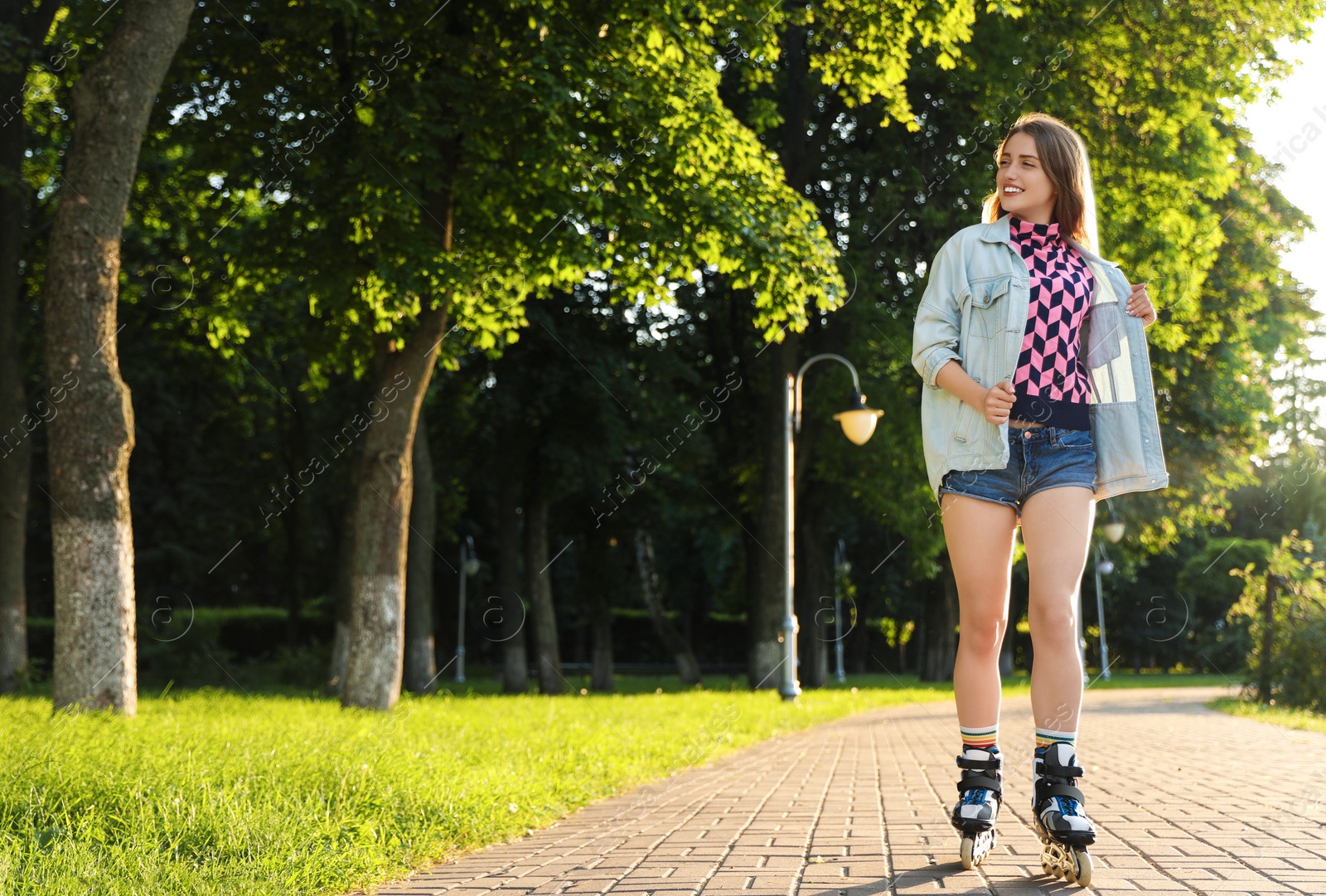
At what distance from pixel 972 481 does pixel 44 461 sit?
28.7m

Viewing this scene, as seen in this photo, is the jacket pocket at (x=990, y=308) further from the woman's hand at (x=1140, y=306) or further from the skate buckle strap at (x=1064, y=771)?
the skate buckle strap at (x=1064, y=771)

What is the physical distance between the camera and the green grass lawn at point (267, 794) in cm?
375

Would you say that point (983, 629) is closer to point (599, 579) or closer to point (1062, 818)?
point (1062, 818)

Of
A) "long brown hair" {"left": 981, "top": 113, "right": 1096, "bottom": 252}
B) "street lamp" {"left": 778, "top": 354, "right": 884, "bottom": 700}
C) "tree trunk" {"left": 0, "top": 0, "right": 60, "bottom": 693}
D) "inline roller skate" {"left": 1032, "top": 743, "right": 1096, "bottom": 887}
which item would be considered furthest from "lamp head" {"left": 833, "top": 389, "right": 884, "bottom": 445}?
"inline roller skate" {"left": 1032, "top": 743, "right": 1096, "bottom": 887}

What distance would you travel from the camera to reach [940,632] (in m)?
33.0

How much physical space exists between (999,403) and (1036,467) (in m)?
0.27

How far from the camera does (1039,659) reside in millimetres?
3775

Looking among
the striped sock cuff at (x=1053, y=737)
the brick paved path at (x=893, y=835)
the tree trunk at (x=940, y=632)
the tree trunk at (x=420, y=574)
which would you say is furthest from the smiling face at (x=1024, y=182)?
the tree trunk at (x=940, y=632)

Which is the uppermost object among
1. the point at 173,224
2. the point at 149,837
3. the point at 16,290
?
the point at 173,224

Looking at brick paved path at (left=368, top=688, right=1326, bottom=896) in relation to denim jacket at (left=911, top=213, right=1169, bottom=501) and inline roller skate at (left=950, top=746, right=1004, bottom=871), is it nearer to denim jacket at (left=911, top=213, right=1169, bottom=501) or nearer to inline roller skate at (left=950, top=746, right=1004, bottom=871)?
inline roller skate at (left=950, top=746, right=1004, bottom=871)

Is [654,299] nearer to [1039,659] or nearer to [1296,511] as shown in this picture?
[1039,659]

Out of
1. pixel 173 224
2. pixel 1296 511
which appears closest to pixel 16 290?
pixel 173 224

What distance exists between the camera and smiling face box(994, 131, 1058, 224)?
3.96 meters

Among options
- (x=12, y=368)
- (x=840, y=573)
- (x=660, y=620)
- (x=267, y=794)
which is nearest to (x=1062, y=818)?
(x=267, y=794)
